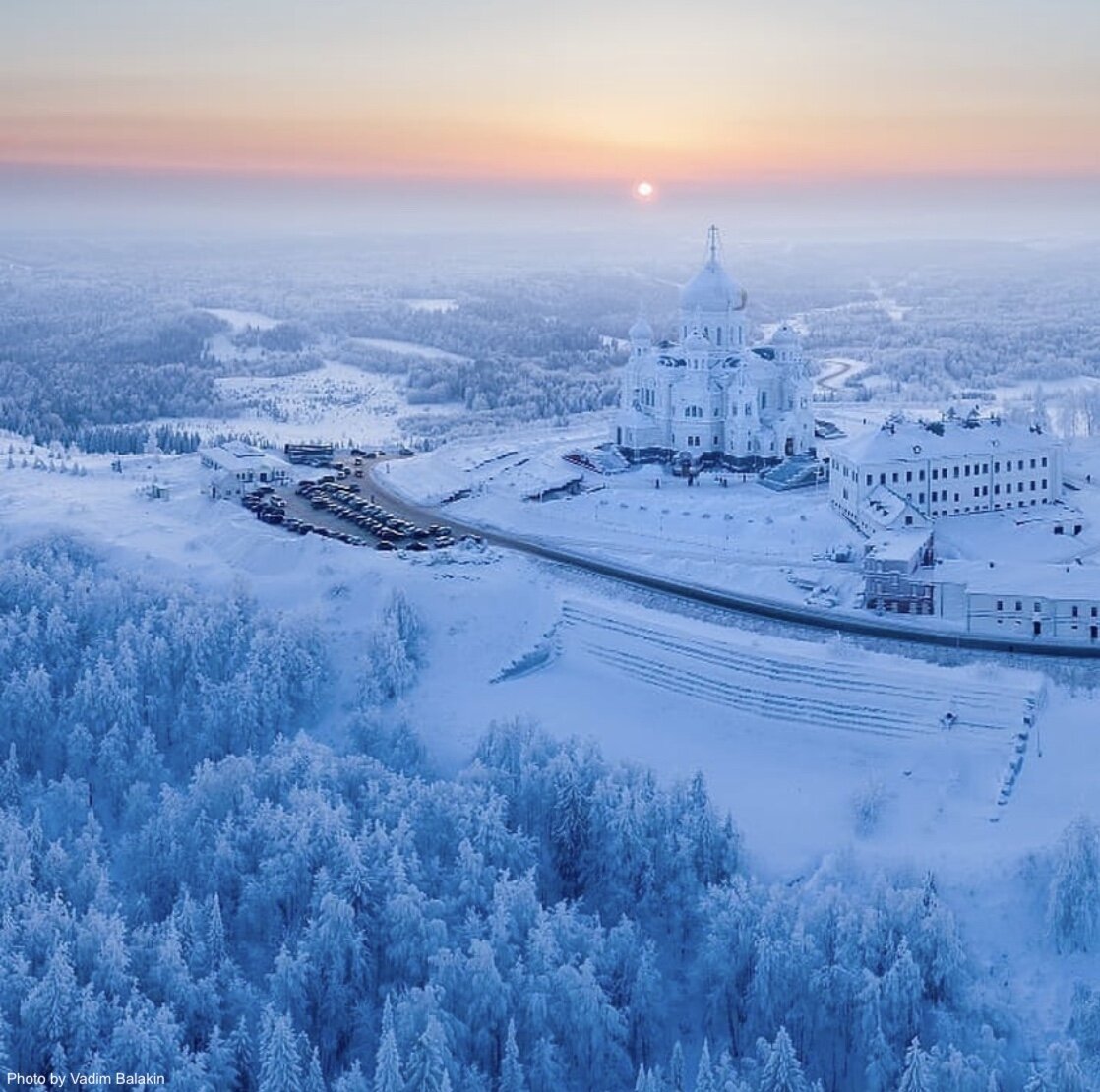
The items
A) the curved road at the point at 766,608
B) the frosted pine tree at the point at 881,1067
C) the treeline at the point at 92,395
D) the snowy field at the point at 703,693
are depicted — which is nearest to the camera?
the frosted pine tree at the point at 881,1067

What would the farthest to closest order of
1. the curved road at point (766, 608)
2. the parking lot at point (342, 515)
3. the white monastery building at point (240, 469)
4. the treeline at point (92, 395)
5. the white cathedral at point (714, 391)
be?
the treeline at point (92, 395), the white cathedral at point (714, 391), the white monastery building at point (240, 469), the parking lot at point (342, 515), the curved road at point (766, 608)

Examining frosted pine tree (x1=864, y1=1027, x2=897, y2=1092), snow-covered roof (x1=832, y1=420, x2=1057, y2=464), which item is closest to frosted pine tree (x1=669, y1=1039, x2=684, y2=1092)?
frosted pine tree (x1=864, y1=1027, x2=897, y2=1092)

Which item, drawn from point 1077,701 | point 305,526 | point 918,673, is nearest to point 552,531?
point 305,526

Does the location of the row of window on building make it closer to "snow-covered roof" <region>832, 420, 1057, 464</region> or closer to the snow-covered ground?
"snow-covered roof" <region>832, 420, 1057, 464</region>

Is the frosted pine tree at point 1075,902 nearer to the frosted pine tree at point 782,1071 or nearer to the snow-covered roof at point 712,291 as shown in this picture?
the frosted pine tree at point 782,1071

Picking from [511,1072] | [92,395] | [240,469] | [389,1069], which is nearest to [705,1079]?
[511,1072]

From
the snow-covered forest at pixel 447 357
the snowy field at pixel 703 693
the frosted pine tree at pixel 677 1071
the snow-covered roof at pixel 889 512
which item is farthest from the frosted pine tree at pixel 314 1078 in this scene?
the snow-covered forest at pixel 447 357
